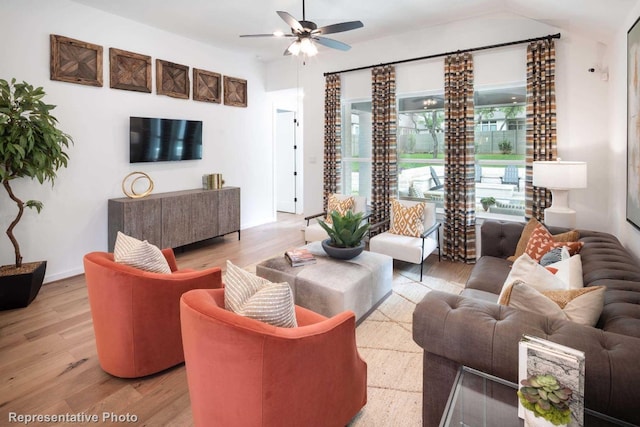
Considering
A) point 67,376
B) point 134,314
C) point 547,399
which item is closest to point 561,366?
point 547,399

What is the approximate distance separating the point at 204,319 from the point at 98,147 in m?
4.03

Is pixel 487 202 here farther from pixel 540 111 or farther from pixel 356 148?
pixel 356 148

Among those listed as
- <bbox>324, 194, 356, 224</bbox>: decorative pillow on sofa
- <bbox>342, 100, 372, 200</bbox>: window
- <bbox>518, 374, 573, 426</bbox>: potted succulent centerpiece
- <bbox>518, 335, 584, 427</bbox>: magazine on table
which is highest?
<bbox>342, 100, 372, 200</bbox>: window

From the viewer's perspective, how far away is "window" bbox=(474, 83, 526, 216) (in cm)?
455

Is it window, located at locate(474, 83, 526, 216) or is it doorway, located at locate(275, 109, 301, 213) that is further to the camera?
→ doorway, located at locate(275, 109, 301, 213)

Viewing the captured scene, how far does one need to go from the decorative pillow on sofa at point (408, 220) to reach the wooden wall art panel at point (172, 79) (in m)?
3.61

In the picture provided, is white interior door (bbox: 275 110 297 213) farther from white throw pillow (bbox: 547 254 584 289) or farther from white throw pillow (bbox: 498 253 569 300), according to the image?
white throw pillow (bbox: 498 253 569 300)

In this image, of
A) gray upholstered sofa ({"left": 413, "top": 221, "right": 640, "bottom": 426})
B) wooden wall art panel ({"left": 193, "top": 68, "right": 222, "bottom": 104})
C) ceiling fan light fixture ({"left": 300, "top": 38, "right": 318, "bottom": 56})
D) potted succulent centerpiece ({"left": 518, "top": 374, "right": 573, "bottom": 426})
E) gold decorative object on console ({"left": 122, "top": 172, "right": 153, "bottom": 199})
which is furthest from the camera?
wooden wall art panel ({"left": 193, "top": 68, "right": 222, "bottom": 104})

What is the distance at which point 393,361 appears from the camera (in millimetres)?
2568

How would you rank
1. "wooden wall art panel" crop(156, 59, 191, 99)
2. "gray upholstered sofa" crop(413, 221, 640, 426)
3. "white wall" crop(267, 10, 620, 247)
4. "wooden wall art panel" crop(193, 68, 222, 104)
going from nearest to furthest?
"gray upholstered sofa" crop(413, 221, 640, 426)
"white wall" crop(267, 10, 620, 247)
"wooden wall art panel" crop(156, 59, 191, 99)
"wooden wall art panel" crop(193, 68, 222, 104)

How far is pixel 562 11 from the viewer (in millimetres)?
3402

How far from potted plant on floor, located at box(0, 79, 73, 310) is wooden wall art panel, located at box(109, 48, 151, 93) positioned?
135cm

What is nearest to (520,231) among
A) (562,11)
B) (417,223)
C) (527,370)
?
(417,223)

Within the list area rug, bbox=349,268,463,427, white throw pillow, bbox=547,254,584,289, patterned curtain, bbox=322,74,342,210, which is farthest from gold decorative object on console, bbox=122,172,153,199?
white throw pillow, bbox=547,254,584,289
